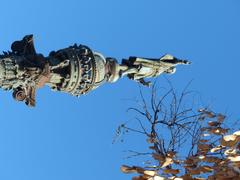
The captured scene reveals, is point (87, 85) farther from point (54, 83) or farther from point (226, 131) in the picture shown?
point (226, 131)

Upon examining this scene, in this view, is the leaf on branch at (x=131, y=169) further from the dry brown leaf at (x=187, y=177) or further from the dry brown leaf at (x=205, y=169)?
the dry brown leaf at (x=205, y=169)

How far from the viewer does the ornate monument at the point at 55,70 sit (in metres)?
8.66

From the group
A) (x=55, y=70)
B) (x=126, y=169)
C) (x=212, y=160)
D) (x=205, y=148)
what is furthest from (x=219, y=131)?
(x=55, y=70)

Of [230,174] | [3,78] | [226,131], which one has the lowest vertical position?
[230,174]

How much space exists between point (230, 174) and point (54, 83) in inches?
199

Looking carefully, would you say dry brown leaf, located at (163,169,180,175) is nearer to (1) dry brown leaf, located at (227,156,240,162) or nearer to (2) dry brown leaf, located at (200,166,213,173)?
(2) dry brown leaf, located at (200,166,213,173)

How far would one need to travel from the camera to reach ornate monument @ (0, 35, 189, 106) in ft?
28.4

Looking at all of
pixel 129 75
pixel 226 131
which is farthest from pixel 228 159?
pixel 129 75

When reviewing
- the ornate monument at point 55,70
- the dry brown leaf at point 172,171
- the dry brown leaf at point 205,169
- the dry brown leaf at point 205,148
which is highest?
the ornate monument at point 55,70

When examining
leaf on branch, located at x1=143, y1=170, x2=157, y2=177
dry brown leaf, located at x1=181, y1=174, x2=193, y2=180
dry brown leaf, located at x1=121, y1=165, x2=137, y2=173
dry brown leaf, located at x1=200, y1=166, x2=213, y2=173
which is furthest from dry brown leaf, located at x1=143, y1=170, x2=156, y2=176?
dry brown leaf, located at x1=200, y1=166, x2=213, y2=173

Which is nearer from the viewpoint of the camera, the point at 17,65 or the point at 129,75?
the point at 17,65

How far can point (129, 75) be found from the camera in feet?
39.3

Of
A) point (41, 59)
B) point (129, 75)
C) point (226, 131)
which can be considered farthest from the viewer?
point (129, 75)

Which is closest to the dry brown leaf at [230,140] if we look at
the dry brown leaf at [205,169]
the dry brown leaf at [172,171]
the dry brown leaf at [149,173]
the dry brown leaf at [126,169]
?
the dry brown leaf at [205,169]
